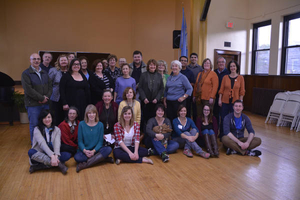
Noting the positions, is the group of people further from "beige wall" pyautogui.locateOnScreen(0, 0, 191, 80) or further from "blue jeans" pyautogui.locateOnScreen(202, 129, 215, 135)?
"beige wall" pyautogui.locateOnScreen(0, 0, 191, 80)

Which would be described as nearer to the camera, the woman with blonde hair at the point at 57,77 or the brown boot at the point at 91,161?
the brown boot at the point at 91,161

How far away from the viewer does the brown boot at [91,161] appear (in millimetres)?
2809

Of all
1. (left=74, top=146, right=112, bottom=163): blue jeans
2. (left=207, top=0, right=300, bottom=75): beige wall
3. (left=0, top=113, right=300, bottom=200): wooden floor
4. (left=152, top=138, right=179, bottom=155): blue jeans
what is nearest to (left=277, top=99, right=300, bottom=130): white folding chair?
(left=207, top=0, right=300, bottom=75): beige wall

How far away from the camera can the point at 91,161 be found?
287 cm

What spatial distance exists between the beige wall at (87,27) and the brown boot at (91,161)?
5.62 metres

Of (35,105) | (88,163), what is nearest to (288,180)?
(88,163)

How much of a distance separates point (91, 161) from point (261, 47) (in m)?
6.56

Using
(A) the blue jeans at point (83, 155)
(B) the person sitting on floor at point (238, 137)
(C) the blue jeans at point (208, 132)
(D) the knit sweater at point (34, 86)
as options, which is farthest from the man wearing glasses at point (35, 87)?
(B) the person sitting on floor at point (238, 137)

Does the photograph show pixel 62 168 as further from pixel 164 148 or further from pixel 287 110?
pixel 287 110

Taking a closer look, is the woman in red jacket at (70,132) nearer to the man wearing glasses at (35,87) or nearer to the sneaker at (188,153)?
the man wearing glasses at (35,87)

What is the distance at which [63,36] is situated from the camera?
294 inches

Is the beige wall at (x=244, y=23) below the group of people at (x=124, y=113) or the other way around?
the other way around

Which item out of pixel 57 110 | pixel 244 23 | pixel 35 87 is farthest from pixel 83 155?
pixel 244 23

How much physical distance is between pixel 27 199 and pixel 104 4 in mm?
7177
